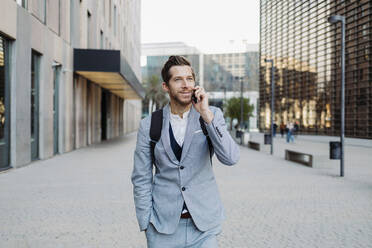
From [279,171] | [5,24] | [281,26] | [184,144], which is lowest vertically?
[279,171]

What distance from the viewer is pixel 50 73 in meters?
15.5

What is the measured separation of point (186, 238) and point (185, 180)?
0.33 m

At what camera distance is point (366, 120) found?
27.5 m

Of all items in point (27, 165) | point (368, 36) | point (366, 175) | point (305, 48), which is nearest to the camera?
point (366, 175)

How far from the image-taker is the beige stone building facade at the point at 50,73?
11523mm

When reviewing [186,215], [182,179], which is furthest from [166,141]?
[186,215]

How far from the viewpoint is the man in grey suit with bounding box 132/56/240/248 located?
2246 millimetres

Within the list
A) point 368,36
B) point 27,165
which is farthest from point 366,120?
point 27,165

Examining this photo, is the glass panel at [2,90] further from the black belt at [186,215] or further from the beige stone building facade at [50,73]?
the black belt at [186,215]

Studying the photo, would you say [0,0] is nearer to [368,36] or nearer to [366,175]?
[366,175]

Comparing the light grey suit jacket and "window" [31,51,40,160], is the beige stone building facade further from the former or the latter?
the light grey suit jacket

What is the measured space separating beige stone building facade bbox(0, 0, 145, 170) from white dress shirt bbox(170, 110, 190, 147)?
9817 mm

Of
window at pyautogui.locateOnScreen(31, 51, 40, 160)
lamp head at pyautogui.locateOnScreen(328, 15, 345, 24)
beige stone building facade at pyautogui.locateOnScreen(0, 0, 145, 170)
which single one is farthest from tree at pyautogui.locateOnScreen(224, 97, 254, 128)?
lamp head at pyautogui.locateOnScreen(328, 15, 345, 24)

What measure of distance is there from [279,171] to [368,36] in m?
19.6
